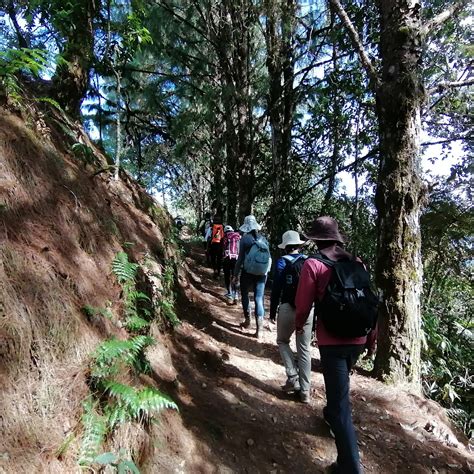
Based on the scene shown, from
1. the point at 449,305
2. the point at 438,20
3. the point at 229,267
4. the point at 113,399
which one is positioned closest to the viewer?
the point at 113,399

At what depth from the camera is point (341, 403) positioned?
306 cm

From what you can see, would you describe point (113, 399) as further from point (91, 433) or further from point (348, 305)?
point (348, 305)

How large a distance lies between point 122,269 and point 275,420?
7.91 ft

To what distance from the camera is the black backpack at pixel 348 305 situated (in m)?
2.97

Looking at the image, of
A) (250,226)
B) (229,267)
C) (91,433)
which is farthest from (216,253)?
(91,433)

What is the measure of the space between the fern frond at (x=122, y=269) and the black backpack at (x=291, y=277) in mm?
1863

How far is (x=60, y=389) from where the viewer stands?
95.9 inches

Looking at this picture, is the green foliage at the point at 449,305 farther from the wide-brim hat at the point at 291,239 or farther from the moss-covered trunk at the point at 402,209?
the wide-brim hat at the point at 291,239

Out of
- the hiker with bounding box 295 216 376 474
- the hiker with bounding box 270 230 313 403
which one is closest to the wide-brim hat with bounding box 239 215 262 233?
the hiker with bounding box 270 230 313 403

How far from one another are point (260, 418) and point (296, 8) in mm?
10839

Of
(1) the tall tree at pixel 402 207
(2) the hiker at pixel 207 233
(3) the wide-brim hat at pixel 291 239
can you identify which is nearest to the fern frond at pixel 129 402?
(3) the wide-brim hat at pixel 291 239

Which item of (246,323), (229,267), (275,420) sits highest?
(229,267)

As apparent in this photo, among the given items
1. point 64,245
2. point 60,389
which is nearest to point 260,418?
point 60,389

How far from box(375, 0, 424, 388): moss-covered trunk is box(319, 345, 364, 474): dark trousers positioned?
82.6 inches
